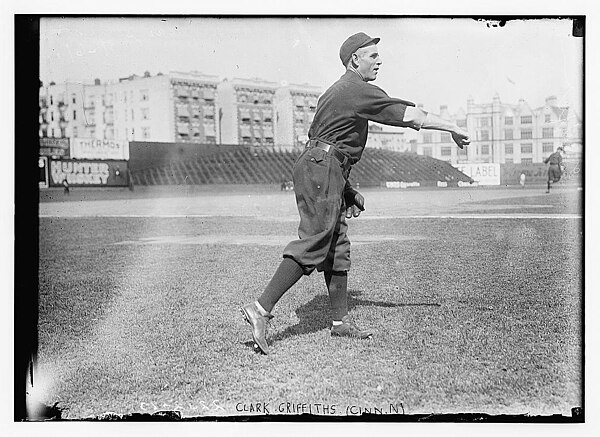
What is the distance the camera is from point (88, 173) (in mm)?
4160

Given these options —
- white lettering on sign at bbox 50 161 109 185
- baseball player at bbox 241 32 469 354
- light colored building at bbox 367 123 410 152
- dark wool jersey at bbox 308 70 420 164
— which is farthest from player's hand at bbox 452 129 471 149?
white lettering on sign at bbox 50 161 109 185

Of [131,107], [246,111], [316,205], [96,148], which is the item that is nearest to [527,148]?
[316,205]

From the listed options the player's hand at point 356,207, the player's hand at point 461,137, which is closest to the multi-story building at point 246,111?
the player's hand at point 356,207

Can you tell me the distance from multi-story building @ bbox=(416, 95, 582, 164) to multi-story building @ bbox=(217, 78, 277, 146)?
0.88 metres

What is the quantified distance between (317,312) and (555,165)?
61.3 inches

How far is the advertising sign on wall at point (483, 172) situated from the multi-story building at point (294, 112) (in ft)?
2.98

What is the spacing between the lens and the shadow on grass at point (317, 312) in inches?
150

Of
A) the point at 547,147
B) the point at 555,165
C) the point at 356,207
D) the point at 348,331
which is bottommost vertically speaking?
the point at 348,331

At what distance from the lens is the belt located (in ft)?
12.0

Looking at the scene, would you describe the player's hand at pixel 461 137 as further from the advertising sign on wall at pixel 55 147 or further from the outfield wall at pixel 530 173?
the advertising sign on wall at pixel 55 147

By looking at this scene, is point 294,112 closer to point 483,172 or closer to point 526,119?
point 483,172

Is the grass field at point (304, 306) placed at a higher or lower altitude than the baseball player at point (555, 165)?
lower

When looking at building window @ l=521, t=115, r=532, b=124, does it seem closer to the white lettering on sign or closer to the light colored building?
the light colored building

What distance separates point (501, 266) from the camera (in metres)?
4.34
